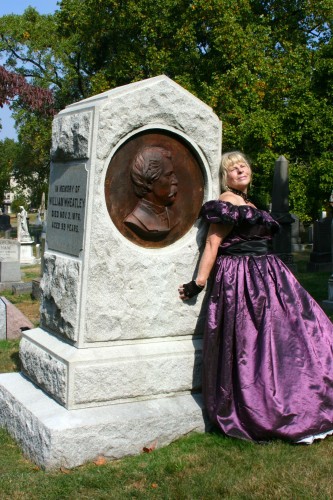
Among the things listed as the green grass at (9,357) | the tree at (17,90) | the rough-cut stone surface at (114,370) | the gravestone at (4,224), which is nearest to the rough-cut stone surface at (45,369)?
the rough-cut stone surface at (114,370)

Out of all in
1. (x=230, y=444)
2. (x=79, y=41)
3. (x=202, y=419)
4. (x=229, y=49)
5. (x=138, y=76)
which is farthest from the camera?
(x=79, y=41)

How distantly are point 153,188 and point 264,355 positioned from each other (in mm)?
1297

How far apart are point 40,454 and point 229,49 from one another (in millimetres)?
20158

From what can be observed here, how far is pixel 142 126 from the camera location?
14.1 ft

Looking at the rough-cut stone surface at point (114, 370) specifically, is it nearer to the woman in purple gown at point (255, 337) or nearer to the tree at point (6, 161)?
the woman in purple gown at point (255, 337)

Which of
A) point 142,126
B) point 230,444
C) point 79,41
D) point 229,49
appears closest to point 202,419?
point 230,444

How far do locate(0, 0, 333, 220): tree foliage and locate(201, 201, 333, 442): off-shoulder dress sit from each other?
50.5 feet

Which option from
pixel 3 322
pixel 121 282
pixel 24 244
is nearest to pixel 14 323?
pixel 3 322

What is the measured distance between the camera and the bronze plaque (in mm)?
4281

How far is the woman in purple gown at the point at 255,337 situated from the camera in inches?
159

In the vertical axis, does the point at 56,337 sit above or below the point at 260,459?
above

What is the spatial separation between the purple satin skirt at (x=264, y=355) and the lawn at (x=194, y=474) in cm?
15

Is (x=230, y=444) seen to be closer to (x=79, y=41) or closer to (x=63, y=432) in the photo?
(x=63, y=432)

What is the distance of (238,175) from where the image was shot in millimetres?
4492
